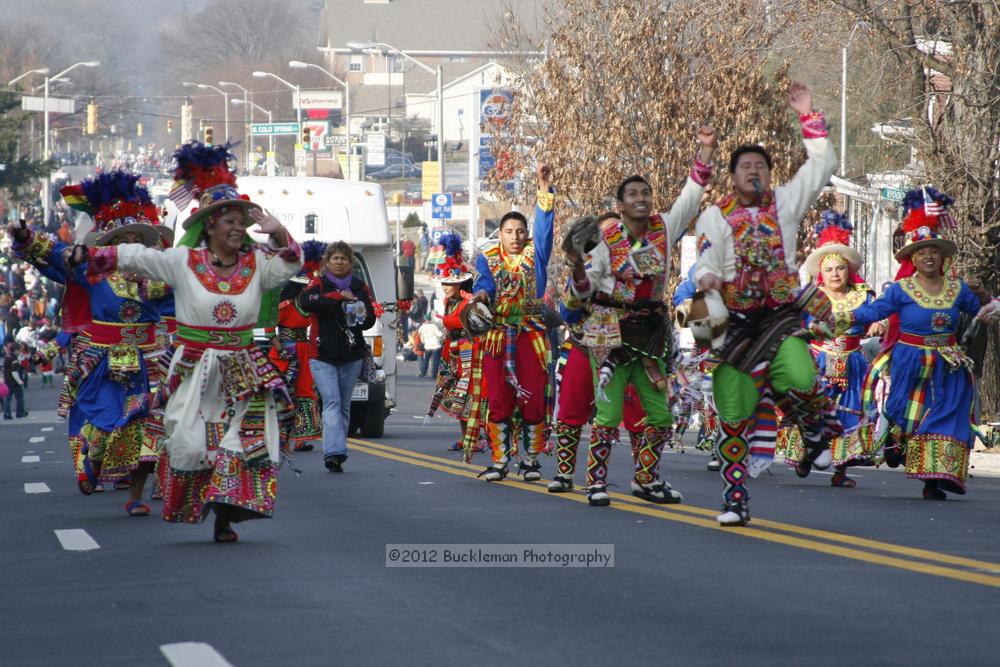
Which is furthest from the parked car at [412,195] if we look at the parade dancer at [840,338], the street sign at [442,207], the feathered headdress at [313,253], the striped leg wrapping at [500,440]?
the striped leg wrapping at [500,440]

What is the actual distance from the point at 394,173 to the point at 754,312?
9629 centimetres

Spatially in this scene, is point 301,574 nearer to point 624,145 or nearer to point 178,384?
point 178,384

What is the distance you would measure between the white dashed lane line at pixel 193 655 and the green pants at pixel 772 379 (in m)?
4.06

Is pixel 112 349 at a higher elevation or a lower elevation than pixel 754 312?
lower

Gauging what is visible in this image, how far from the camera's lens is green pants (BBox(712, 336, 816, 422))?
9758mm

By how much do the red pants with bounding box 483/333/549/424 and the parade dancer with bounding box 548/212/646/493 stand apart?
80 cm

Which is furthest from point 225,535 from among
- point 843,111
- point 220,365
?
point 843,111

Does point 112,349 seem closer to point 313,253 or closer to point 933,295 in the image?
point 313,253

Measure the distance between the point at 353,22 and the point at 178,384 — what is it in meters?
125

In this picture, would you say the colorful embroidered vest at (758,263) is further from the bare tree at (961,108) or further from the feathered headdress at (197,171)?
the bare tree at (961,108)

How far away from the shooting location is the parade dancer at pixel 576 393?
436 inches

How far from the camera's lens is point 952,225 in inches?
508

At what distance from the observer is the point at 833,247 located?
14.2 metres

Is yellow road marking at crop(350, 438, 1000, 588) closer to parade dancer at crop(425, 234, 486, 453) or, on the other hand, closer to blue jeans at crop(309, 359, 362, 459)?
blue jeans at crop(309, 359, 362, 459)
